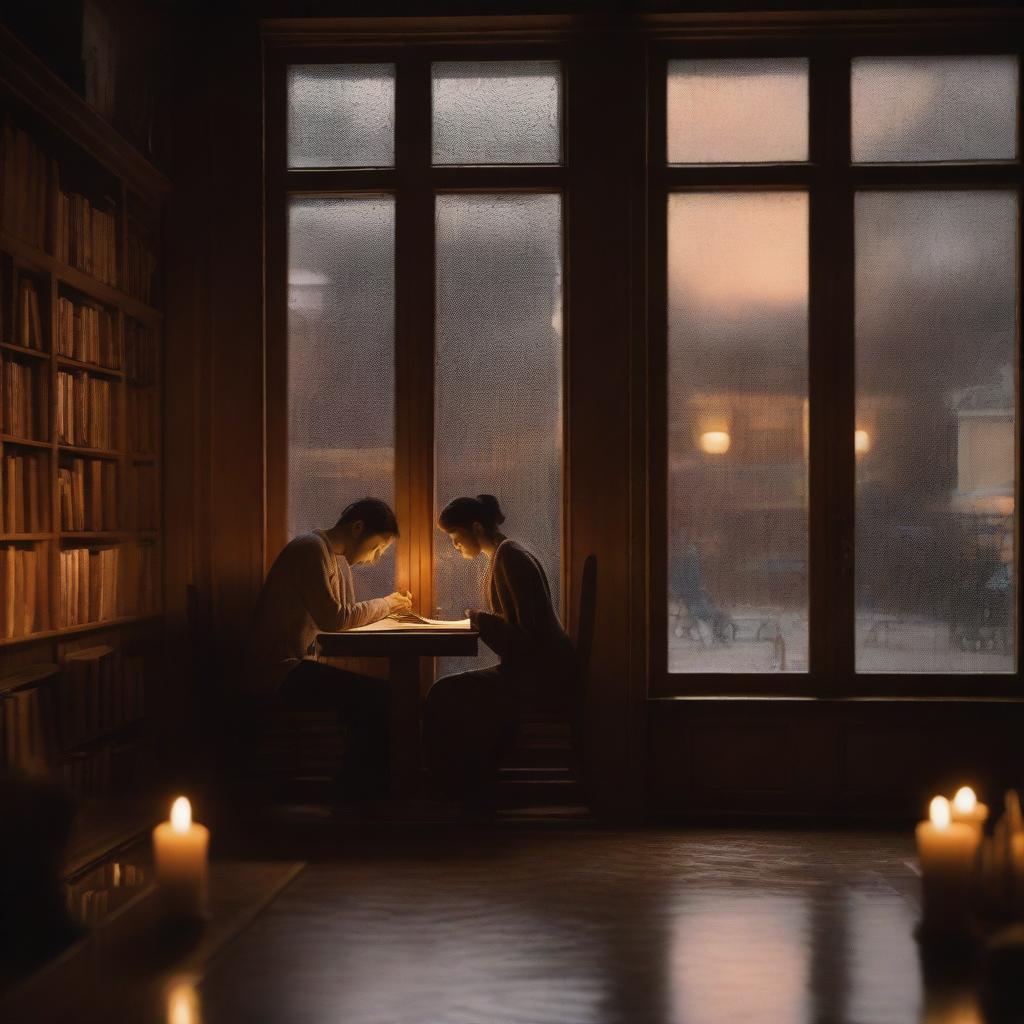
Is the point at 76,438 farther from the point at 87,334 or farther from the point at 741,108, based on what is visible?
the point at 741,108

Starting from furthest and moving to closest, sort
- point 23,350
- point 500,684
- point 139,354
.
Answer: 1. point 139,354
2. point 500,684
3. point 23,350

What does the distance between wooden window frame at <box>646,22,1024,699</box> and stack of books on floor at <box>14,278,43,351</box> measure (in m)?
2.48

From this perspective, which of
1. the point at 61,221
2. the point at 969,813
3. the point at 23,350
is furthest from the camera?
the point at 61,221

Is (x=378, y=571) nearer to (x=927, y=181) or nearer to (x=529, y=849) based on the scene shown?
(x=529, y=849)

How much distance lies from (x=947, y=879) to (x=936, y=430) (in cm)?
336

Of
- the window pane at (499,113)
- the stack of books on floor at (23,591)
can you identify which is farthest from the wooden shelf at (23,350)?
the window pane at (499,113)

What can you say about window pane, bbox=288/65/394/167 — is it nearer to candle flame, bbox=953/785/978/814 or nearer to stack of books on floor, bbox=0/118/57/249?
stack of books on floor, bbox=0/118/57/249

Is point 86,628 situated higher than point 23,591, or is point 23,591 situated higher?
point 23,591

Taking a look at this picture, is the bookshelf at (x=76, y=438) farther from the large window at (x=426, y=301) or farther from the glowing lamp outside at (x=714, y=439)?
the glowing lamp outside at (x=714, y=439)

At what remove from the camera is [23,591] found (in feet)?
12.1

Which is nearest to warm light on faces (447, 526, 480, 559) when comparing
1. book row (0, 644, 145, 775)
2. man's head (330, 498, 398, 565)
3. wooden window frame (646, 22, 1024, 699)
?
man's head (330, 498, 398, 565)

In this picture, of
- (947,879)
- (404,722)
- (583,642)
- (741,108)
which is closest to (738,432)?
(583,642)

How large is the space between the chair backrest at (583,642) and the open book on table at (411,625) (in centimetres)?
47

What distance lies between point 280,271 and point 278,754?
215cm
